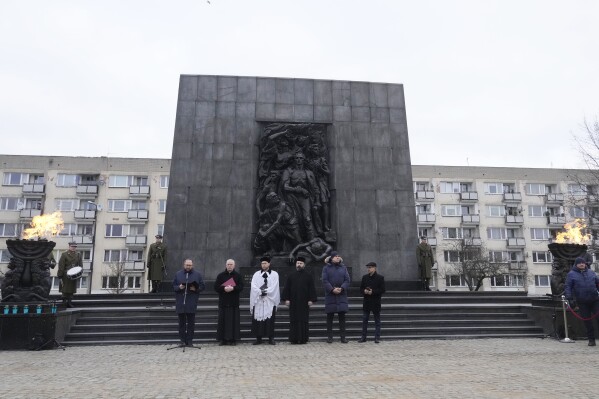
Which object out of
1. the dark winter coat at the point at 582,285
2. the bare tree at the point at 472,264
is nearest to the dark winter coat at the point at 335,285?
the dark winter coat at the point at 582,285

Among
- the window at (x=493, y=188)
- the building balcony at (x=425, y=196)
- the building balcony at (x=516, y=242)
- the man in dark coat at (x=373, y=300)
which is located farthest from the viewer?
the window at (x=493, y=188)

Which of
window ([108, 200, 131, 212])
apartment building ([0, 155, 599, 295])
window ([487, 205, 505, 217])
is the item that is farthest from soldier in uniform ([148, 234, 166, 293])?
window ([487, 205, 505, 217])

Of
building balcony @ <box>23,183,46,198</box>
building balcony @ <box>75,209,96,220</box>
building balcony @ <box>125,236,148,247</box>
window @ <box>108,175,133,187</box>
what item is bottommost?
building balcony @ <box>125,236,148,247</box>

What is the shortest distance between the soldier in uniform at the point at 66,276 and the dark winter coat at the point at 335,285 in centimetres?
744

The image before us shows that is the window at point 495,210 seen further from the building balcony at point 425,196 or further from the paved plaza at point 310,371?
the paved plaza at point 310,371

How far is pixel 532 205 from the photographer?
53.8 meters

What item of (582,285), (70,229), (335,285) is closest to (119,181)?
(70,229)

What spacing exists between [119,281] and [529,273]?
4163 cm

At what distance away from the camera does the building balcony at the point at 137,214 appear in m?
49.0

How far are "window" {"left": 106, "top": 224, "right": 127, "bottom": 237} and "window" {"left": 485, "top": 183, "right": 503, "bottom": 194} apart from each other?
129ft

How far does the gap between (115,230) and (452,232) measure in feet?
118

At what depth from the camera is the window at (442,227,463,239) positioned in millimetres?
52656

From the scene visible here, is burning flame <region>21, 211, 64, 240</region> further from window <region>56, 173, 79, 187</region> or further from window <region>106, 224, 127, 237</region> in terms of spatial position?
window <region>56, 173, 79, 187</region>

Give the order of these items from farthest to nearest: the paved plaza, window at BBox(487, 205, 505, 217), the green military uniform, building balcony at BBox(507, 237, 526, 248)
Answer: window at BBox(487, 205, 505, 217)
building balcony at BBox(507, 237, 526, 248)
the green military uniform
the paved plaza
